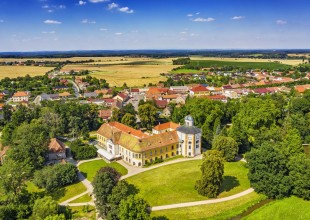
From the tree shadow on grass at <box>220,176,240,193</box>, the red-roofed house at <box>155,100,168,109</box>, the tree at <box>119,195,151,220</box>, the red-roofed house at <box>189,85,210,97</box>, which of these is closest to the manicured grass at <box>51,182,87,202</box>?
the tree at <box>119,195,151,220</box>

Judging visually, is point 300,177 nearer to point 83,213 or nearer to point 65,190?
point 83,213

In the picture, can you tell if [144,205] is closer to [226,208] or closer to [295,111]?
[226,208]

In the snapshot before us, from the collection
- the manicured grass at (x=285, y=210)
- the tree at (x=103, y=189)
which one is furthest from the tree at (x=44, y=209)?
the manicured grass at (x=285, y=210)

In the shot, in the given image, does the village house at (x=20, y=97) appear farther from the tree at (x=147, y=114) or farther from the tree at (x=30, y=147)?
the tree at (x=30, y=147)

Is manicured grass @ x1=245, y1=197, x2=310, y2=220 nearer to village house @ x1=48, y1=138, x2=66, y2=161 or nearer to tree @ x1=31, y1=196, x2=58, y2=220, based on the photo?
tree @ x1=31, y1=196, x2=58, y2=220

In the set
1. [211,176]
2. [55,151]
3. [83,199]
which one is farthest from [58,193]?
[211,176]

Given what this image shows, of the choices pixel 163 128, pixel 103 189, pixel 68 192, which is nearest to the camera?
pixel 103 189

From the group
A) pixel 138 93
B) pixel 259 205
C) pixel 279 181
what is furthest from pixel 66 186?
pixel 138 93
